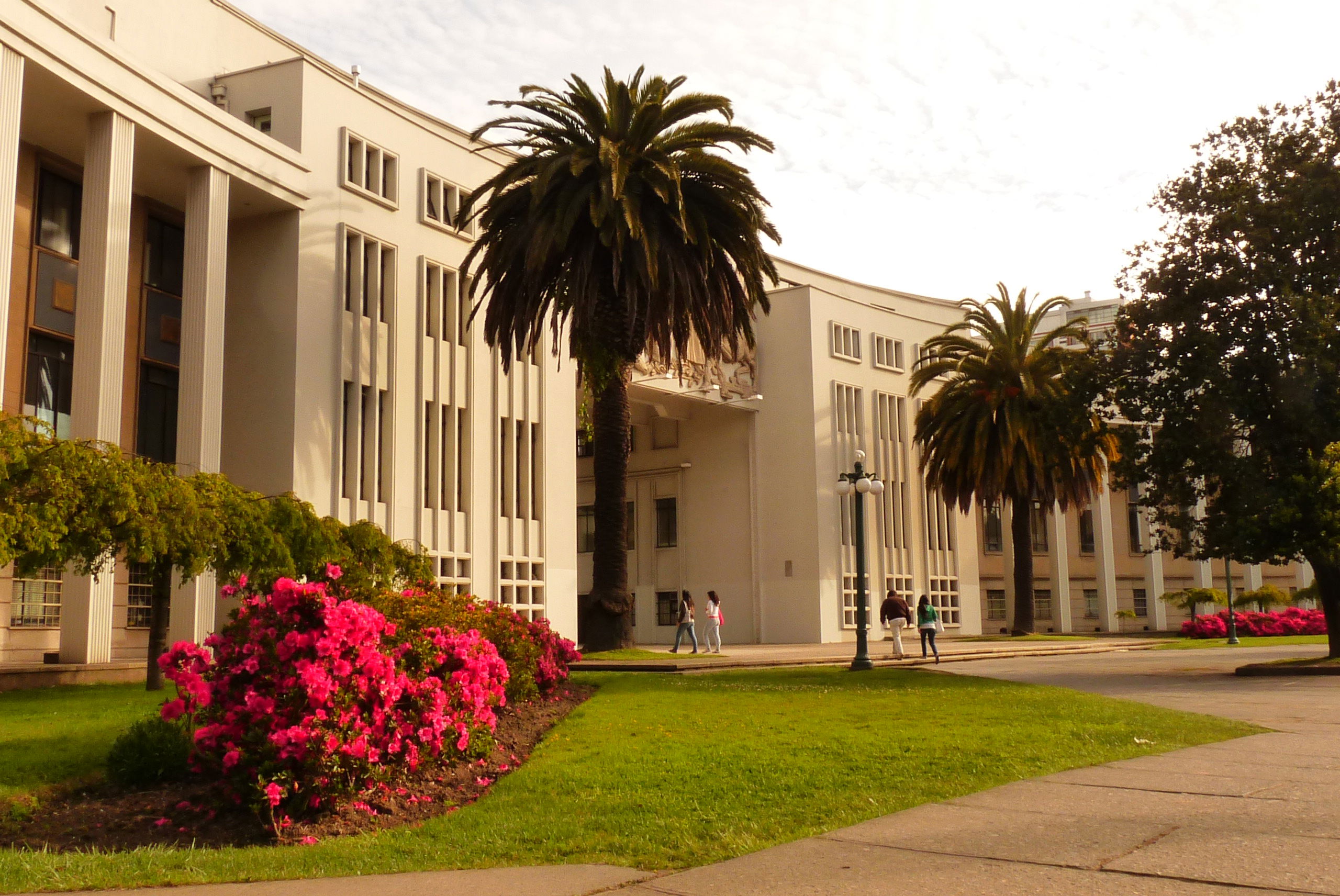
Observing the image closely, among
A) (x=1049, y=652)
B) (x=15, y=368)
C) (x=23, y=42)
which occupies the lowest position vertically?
(x=1049, y=652)

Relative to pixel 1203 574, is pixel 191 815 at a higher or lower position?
lower

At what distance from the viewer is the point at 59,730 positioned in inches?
488

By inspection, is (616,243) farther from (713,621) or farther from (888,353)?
(888,353)

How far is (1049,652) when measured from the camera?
33281 mm

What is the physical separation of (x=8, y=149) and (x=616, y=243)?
36.5 ft

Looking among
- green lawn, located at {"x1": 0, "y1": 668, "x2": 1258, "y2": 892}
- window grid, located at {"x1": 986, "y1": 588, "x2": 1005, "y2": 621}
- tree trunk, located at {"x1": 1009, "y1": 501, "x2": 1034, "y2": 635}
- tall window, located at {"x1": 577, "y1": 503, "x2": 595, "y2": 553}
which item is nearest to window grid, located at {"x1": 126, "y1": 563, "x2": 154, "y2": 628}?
green lawn, located at {"x1": 0, "y1": 668, "x2": 1258, "y2": 892}

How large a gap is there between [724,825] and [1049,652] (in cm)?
2784

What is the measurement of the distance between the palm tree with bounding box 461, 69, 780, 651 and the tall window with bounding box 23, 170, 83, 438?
830 cm

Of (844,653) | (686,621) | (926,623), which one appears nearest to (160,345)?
(686,621)

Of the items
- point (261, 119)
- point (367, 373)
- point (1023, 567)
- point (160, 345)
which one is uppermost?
point (261, 119)

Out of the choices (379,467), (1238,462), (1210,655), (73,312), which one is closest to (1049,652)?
(1210,655)

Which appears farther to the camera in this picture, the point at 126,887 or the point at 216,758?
the point at 216,758

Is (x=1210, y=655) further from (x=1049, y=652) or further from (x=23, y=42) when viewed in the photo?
(x=23, y=42)

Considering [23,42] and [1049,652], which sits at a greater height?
[23,42]
